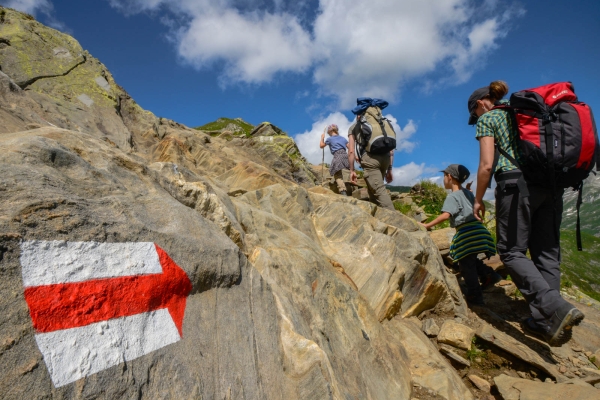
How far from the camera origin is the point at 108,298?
2510mm

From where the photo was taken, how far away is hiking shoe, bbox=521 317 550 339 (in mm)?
5526

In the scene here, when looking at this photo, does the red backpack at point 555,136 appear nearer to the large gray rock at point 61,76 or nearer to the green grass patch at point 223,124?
the large gray rock at point 61,76

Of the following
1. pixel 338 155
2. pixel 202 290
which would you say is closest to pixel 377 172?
pixel 338 155

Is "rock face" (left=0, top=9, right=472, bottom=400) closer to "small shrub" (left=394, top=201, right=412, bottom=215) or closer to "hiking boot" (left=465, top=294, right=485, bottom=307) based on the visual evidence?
"hiking boot" (left=465, top=294, right=485, bottom=307)

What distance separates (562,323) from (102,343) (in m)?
6.26

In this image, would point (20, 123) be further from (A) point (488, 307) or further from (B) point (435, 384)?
(A) point (488, 307)

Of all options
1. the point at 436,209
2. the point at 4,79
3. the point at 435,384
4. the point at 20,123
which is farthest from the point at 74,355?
the point at 436,209

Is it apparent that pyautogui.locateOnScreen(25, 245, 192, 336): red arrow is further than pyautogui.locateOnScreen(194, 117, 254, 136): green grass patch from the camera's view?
No

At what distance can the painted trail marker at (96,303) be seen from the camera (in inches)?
83.0

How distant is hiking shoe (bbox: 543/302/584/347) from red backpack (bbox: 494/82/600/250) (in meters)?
2.00

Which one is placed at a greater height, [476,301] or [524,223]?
[524,223]

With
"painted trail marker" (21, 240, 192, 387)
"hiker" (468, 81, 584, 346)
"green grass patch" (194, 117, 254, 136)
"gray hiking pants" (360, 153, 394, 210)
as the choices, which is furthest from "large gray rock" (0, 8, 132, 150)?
"green grass patch" (194, 117, 254, 136)

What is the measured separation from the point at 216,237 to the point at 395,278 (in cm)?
438

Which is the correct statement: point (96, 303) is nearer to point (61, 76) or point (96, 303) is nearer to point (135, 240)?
point (135, 240)
